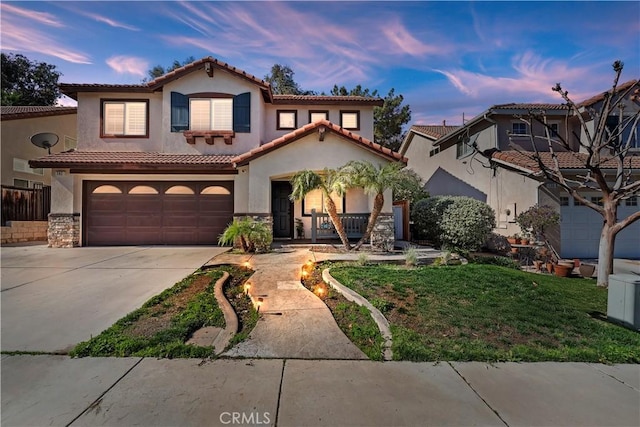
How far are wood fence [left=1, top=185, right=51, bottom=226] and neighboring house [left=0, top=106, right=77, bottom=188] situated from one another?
1.68 meters

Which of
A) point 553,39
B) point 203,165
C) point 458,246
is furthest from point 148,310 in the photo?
point 553,39

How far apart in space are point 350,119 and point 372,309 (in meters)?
11.6

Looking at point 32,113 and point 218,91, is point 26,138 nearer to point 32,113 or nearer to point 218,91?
point 32,113

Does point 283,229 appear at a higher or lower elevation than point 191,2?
lower

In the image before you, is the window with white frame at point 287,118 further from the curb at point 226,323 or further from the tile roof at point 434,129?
the curb at point 226,323

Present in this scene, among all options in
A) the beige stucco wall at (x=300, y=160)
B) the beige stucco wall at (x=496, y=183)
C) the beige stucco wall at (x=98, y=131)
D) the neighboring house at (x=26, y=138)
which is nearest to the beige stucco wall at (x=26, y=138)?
the neighboring house at (x=26, y=138)

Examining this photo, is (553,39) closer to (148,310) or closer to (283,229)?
(283,229)

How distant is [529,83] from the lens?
41.8 feet

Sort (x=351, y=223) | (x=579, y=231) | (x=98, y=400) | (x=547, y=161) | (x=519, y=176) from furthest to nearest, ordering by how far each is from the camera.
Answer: (x=519, y=176)
(x=351, y=223)
(x=547, y=161)
(x=579, y=231)
(x=98, y=400)

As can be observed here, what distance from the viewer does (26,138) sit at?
1570 centimetres

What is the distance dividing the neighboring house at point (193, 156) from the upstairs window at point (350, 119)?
5 cm

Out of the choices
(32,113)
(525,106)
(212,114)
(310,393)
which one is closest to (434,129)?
(525,106)

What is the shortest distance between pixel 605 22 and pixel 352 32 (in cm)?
718

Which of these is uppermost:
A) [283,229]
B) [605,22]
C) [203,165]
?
[605,22]
